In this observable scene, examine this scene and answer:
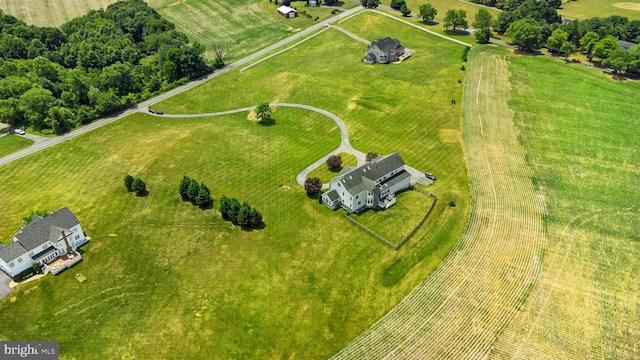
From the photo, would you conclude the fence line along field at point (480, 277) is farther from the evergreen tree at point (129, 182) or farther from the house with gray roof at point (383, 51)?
the evergreen tree at point (129, 182)

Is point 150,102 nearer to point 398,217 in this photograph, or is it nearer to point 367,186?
point 367,186

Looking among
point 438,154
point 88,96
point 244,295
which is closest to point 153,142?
point 88,96

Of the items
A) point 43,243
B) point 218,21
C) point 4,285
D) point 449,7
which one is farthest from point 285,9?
point 4,285

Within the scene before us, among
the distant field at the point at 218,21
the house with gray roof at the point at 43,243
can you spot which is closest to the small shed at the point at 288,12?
the distant field at the point at 218,21

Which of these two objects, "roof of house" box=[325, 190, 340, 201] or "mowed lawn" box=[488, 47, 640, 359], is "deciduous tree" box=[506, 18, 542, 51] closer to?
"mowed lawn" box=[488, 47, 640, 359]

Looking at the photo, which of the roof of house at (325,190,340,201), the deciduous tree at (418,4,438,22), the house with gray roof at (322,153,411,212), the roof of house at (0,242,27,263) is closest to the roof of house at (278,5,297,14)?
the deciduous tree at (418,4,438,22)

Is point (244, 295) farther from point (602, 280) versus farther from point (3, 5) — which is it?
point (3, 5)
